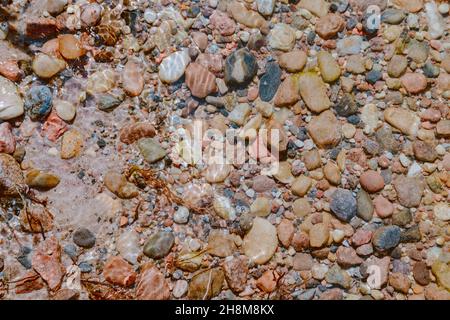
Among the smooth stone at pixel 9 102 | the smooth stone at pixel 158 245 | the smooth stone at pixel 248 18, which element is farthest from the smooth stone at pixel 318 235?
the smooth stone at pixel 9 102

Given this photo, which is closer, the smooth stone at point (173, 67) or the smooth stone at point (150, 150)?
the smooth stone at point (150, 150)

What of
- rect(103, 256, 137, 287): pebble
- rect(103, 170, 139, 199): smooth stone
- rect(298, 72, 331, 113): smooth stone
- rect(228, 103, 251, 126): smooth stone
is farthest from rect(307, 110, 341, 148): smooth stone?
rect(103, 256, 137, 287): pebble

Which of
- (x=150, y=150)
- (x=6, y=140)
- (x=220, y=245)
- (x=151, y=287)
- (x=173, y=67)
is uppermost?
(x=173, y=67)

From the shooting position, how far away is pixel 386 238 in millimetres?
4180

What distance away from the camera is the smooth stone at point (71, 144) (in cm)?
429

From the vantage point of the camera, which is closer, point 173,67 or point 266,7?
point 173,67

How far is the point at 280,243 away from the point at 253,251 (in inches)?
10.6

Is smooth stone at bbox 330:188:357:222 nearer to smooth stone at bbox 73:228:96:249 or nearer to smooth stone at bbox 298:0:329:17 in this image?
smooth stone at bbox 298:0:329:17

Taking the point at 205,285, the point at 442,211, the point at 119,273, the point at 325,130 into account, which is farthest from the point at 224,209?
the point at 442,211

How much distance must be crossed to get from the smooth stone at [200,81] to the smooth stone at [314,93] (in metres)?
0.88

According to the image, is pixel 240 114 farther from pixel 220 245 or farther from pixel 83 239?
pixel 83 239

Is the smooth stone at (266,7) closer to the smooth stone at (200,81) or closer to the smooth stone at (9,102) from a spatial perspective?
the smooth stone at (200,81)

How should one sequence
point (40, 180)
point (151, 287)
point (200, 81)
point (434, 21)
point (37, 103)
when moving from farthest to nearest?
point (434, 21)
point (200, 81)
point (37, 103)
point (40, 180)
point (151, 287)

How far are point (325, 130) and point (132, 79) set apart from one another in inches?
76.8
